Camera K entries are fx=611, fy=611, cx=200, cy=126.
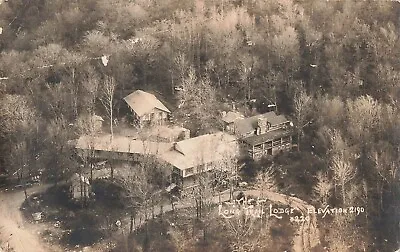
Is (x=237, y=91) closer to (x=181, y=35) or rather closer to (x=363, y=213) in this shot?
(x=181, y=35)

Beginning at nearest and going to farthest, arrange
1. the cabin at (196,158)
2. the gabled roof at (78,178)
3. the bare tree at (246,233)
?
the bare tree at (246,233) < the cabin at (196,158) < the gabled roof at (78,178)

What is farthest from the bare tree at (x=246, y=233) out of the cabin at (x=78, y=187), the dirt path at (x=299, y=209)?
the cabin at (x=78, y=187)

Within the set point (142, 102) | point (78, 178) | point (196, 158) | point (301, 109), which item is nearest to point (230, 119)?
point (196, 158)

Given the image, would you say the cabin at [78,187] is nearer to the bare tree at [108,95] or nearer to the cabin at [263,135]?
the bare tree at [108,95]

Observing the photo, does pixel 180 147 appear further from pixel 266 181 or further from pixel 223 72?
pixel 223 72

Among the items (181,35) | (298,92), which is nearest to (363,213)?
(298,92)

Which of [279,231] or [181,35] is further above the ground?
[181,35]
